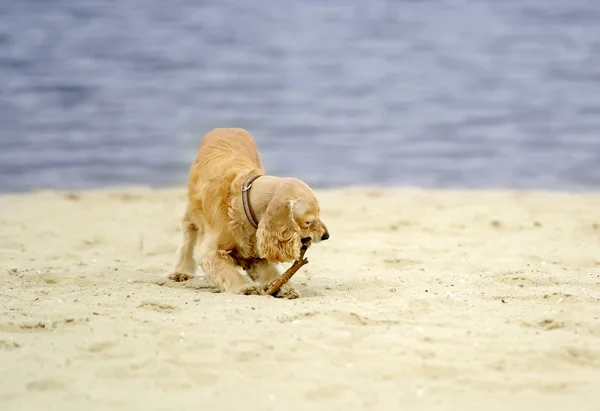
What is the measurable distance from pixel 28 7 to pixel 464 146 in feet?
35.0

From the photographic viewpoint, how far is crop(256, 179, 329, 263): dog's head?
4.95m

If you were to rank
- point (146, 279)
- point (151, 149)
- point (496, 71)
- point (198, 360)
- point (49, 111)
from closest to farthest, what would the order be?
point (198, 360)
point (146, 279)
point (151, 149)
point (49, 111)
point (496, 71)

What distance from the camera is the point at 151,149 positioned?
43.5ft

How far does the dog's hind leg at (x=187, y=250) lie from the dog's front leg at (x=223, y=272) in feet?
2.08

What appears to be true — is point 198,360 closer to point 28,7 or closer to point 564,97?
point 564,97

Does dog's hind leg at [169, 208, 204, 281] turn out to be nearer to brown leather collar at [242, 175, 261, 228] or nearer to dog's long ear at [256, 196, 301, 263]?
brown leather collar at [242, 175, 261, 228]

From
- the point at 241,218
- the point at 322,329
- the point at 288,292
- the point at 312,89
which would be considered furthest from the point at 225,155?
the point at 312,89

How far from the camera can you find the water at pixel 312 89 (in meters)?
12.5

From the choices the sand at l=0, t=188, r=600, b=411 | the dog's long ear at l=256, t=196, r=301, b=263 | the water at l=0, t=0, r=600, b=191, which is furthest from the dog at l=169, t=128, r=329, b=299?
the water at l=0, t=0, r=600, b=191

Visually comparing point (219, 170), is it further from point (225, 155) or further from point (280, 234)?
point (280, 234)

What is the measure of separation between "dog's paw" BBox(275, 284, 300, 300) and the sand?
→ 0.06 m

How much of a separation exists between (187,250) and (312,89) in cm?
1064

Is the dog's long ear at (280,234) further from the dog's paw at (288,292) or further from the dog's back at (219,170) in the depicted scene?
the dog's back at (219,170)

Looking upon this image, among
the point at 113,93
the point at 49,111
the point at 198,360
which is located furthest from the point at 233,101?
the point at 198,360
